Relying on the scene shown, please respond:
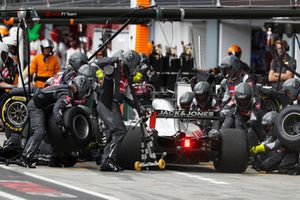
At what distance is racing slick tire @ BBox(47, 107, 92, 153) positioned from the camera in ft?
57.8

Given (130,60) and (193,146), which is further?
(193,146)

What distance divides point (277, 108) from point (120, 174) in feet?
17.4

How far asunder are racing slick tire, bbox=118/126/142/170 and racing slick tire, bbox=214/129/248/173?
1.24 metres

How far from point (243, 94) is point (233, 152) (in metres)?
1.25

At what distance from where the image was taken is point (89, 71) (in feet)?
60.9

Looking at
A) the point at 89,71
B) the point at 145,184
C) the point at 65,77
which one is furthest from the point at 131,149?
the point at 65,77

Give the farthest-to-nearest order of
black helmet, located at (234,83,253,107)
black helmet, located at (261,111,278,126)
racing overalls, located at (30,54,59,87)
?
racing overalls, located at (30,54,59,87), black helmet, located at (234,83,253,107), black helmet, located at (261,111,278,126)

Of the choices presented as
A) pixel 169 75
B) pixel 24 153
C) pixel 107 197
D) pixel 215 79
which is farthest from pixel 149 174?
pixel 169 75

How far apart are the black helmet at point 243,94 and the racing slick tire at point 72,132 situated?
7.98ft

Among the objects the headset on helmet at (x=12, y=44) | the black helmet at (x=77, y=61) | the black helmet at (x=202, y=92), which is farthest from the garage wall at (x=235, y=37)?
the black helmet at (x=77, y=61)

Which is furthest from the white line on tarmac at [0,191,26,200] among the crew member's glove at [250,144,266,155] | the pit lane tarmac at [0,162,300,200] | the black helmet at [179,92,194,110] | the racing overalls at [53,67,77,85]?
the black helmet at [179,92,194,110]

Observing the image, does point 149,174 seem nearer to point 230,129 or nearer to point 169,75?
point 230,129

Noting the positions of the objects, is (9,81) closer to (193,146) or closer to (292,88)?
(193,146)

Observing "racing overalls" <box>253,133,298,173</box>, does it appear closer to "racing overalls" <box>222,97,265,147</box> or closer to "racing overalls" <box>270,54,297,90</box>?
"racing overalls" <box>222,97,265,147</box>
